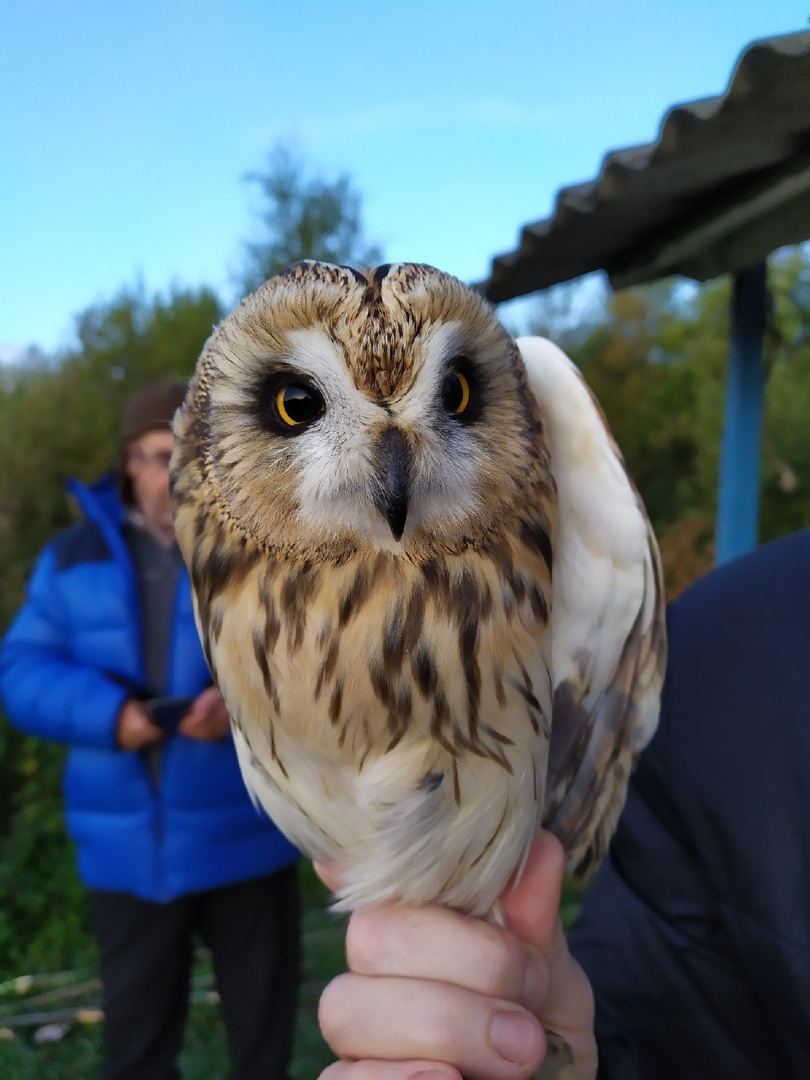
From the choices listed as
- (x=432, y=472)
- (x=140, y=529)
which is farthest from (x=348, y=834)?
(x=140, y=529)

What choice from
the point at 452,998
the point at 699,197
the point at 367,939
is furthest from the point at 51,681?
the point at 699,197

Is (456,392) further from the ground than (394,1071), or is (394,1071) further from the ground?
(456,392)

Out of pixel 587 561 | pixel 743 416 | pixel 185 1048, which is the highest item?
pixel 743 416

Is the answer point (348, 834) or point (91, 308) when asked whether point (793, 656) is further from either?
point (91, 308)

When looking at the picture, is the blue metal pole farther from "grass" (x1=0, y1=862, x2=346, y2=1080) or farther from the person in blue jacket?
"grass" (x1=0, y1=862, x2=346, y2=1080)

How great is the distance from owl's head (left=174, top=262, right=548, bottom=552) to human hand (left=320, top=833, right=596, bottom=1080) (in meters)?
0.46

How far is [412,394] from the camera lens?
0.81 metres

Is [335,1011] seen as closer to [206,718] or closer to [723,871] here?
[723,871]

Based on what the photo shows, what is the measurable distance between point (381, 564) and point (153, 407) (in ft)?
4.36

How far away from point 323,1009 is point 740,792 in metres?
0.68

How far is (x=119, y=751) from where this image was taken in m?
1.87

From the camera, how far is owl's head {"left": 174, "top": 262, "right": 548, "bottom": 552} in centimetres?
79

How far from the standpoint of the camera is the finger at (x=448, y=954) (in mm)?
825

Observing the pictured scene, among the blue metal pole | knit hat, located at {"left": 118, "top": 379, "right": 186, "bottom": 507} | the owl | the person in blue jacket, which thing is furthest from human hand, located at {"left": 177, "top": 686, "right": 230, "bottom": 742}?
the blue metal pole
